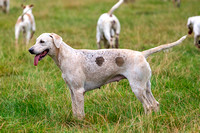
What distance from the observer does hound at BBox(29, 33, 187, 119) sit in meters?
4.32

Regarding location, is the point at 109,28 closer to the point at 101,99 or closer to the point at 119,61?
the point at 101,99

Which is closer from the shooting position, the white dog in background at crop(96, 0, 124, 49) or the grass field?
the grass field

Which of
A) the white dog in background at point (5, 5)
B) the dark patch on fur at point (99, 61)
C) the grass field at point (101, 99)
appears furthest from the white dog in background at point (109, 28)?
the white dog in background at point (5, 5)

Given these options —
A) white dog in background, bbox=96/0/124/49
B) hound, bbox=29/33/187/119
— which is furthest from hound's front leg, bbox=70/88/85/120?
white dog in background, bbox=96/0/124/49

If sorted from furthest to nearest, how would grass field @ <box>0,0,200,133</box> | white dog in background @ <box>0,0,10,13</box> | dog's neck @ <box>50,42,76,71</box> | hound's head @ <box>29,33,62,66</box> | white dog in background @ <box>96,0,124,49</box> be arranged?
white dog in background @ <box>0,0,10,13</box> < white dog in background @ <box>96,0,124,49</box> < dog's neck @ <box>50,42,76,71</box> < hound's head @ <box>29,33,62,66</box> < grass field @ <box>0,0,200,133</box>

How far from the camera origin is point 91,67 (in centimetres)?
447

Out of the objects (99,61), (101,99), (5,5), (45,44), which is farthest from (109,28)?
(5,5)

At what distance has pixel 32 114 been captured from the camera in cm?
466

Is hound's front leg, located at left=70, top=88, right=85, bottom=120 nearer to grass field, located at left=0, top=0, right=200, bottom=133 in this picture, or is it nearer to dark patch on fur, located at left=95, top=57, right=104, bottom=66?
grass field, located at left=0, top=0, right=200, bottom=133

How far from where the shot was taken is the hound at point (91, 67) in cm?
432

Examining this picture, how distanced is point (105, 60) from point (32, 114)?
1.30 metres

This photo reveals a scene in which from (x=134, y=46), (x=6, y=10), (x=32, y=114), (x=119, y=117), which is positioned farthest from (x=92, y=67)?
(x=6, y=10)

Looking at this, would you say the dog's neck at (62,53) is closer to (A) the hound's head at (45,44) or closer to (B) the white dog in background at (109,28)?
(A) the hound's head at (45,44)

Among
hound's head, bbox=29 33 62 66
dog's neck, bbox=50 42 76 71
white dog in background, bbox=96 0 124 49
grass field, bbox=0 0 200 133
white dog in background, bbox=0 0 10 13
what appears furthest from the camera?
white dog in background, bbox=0 0 10 13
